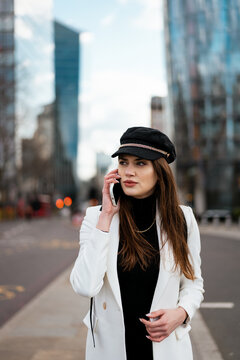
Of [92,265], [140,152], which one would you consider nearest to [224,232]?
[140,152]

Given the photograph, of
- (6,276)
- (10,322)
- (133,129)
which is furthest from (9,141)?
(133,129)

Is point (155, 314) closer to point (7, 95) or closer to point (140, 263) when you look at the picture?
point (140, 263)

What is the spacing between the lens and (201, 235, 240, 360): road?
17.8 feet

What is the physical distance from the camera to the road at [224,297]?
5414 mm

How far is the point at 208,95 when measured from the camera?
5722 cm

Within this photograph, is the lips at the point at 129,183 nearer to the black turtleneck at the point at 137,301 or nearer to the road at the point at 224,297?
the black turtleneck at the point at 137,301

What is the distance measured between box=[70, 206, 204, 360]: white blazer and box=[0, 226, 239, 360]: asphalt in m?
2.22

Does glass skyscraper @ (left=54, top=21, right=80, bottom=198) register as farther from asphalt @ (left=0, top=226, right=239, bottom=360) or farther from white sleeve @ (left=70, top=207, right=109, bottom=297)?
white sleeve @ (left=70, top=207, right=109, bottom=297)

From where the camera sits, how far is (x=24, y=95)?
41062mm

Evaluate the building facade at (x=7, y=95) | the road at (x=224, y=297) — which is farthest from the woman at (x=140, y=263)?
the building facade at (x=7, y=95)

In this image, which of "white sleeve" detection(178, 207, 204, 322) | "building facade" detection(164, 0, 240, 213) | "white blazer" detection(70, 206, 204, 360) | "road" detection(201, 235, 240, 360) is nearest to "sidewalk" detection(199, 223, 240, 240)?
"road" detection(201, 235, 240, 360)

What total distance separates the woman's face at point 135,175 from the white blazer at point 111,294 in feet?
0.65

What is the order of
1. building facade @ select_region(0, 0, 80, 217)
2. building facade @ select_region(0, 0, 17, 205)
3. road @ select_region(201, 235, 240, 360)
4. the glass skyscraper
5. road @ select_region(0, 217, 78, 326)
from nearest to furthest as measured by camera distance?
road @ select_region(201, 235, 240, 360)
road @ select_region(0, 217, 78, 326)
building facade @ select_region(0, 0, 17, 205)
building facade @ select_region(0, 0, 80, 217)
the glass skyscraper

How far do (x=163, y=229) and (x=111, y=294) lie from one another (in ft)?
1.30
